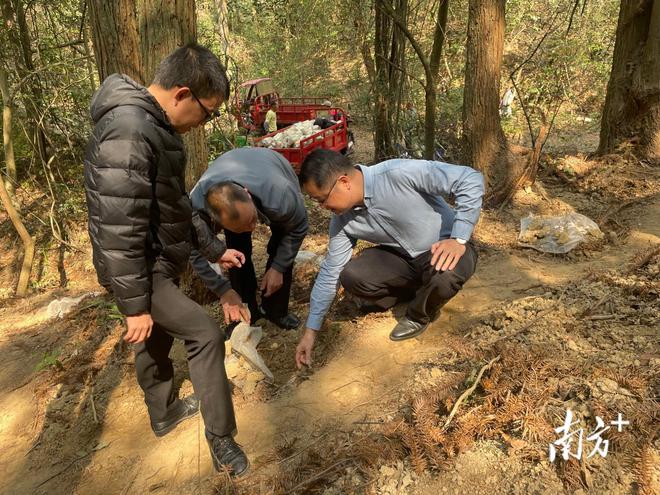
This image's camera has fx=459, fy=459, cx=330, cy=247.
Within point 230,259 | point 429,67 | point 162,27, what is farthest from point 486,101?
point 230,259

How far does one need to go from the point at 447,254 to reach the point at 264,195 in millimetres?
1212

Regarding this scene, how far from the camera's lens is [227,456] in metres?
2.11

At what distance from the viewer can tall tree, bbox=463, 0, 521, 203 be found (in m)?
5.32

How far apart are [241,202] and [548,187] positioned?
15.8ft

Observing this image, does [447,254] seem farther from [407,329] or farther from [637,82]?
[637,82]

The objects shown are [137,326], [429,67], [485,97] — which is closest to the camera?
[137,326]

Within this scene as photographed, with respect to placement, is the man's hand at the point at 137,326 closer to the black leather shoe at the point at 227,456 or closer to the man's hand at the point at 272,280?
the black leather shoe at the point at 227,456

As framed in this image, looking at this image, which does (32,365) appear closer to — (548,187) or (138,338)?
(138,338)

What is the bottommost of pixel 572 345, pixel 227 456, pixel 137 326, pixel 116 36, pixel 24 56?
pixel 227 456

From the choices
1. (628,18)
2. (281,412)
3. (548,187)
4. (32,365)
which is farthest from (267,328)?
(628,18)

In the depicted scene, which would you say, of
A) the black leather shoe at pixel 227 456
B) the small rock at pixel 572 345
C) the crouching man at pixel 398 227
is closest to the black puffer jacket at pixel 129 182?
the black leather shoe at pixel 227 456

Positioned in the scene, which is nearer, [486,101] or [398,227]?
[398,227]

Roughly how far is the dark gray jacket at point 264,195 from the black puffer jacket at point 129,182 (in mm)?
977

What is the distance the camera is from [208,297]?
414 cm
